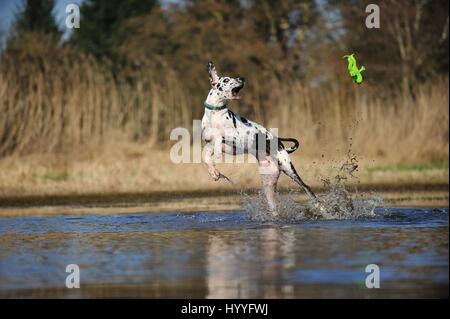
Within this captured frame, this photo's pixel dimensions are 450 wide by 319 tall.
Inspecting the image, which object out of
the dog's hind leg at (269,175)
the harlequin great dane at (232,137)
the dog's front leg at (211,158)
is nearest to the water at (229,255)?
the dog's hind leg at (269,175)

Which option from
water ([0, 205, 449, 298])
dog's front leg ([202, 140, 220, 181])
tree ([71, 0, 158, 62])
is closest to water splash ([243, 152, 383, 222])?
water ([0, 205, 449, 298])

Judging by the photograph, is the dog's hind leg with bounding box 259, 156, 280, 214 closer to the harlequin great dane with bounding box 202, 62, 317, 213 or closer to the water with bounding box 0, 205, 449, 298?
the harlequin great dane with bounding box 202, 62, 317, 213

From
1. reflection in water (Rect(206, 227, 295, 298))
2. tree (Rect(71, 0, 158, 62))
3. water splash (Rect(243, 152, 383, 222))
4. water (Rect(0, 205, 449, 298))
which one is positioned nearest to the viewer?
reflection in water (Rect(206, 227, 295, 298))

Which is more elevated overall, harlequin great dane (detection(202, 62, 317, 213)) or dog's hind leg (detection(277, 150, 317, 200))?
harlequin great dane (detection(202, 62, 317, 213))

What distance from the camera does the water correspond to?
24.8 feet

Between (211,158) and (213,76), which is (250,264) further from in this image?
(213,76)

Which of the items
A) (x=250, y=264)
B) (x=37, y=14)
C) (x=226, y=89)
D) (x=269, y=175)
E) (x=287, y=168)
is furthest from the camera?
(x=37, y=14)

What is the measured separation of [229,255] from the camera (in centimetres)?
921

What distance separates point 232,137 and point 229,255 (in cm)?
326

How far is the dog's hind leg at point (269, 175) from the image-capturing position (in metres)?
12.7

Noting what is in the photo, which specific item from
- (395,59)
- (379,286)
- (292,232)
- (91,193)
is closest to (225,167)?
(91,193)

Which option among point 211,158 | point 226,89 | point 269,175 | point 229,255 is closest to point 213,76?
point 226,89

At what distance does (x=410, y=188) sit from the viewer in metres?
17.5

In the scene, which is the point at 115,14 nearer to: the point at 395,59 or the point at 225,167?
the point at 395,59
